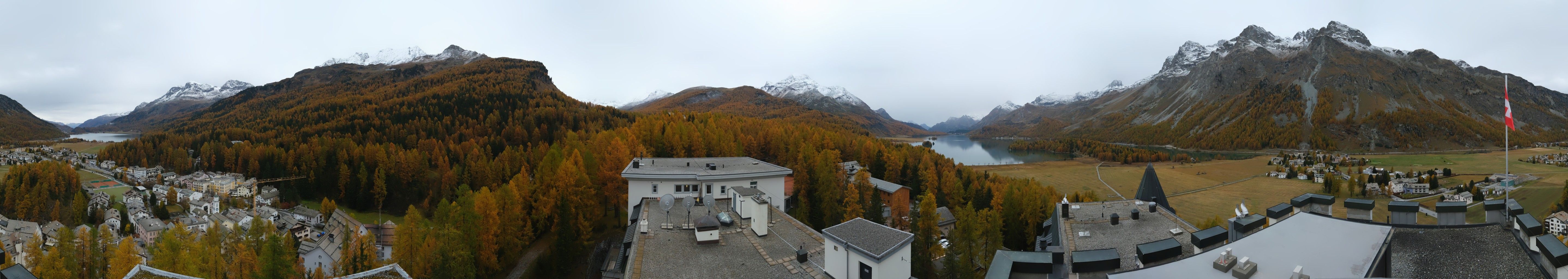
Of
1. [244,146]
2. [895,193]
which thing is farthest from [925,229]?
[244,146]

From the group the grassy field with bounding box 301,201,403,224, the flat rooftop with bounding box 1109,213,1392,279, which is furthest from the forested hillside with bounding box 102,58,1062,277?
the flat rooftop with bounding box 1109,213,1392,279

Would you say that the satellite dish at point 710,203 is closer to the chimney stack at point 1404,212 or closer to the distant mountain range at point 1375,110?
the chimney stack at point 1404,212

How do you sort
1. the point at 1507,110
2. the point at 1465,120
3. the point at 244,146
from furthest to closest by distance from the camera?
the point at 1465,120 < the point at 244,146 < the point at 1507,110

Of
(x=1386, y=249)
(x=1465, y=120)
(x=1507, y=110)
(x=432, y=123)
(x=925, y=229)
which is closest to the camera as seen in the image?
(x=1386, y=249)

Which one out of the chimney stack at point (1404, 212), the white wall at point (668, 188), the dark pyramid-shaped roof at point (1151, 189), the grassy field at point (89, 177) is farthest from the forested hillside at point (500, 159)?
the chimney stack at point (1404, 212)

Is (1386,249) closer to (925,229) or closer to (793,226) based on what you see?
(793,226)

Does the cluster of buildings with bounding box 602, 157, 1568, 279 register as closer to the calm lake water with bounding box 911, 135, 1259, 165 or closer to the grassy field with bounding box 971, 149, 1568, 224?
the grassy field with bounding box 971, 149, 1568, 224
